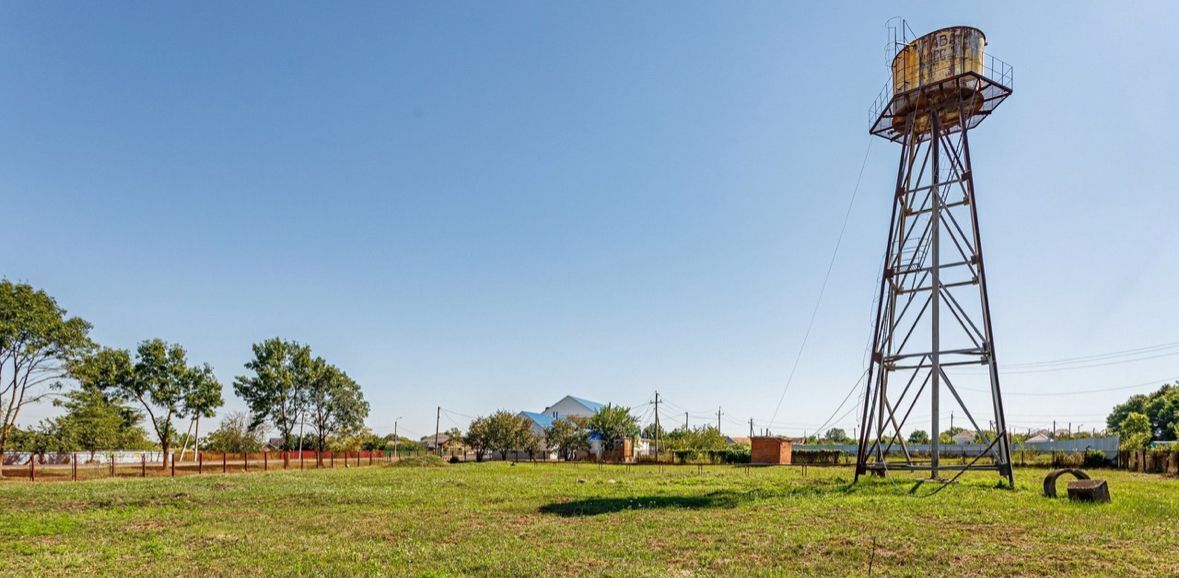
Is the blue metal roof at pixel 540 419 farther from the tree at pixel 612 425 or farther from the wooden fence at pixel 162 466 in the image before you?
the wooden fence at pixel 162 466

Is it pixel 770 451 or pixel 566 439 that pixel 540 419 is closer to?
pixel 566 439

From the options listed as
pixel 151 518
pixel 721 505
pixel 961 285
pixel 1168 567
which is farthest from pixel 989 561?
pixel 151 518

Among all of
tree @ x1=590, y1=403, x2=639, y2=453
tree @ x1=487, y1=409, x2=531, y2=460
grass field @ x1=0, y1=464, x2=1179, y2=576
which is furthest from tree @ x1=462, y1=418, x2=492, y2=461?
grass field @ x1=0, y1=464, x2=1179, y2=576

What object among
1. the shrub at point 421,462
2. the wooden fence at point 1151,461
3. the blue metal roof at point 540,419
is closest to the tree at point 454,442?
the blue metal roof at point 540,419

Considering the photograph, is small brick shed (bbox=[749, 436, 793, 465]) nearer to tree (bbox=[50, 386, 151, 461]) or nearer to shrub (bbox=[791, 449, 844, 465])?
shrub (bbox=[791, 449, 844, 465])

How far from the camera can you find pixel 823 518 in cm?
1571

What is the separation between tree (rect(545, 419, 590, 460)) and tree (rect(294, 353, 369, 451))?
22213 mm

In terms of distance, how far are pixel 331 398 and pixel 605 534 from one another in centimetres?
6989

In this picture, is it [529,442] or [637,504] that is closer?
[637,504]

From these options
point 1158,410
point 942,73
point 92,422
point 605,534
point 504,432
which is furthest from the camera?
point 1158,410

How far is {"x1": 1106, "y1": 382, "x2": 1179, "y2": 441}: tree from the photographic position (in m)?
87.6

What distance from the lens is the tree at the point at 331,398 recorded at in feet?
240

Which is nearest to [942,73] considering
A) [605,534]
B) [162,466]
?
[605,534]

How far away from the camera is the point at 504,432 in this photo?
75625mm
